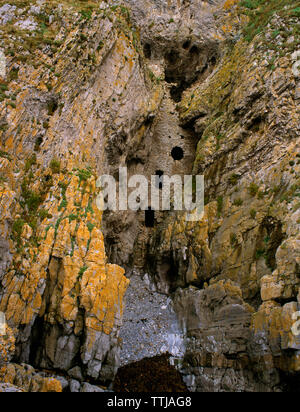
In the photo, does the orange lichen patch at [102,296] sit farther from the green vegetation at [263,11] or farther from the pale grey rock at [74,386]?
the green vegetation at [263,11]

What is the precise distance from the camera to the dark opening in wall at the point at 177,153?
25453 mm

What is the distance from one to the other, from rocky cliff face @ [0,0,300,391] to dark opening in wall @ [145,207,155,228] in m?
0.54

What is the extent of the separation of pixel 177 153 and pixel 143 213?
5.32 meters

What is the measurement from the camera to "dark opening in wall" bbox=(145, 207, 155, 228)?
956 inches

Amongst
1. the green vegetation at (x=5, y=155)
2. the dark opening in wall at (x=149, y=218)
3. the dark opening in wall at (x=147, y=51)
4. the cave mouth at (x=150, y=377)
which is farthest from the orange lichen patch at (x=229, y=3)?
the cave mouth at (x=150, y=377)

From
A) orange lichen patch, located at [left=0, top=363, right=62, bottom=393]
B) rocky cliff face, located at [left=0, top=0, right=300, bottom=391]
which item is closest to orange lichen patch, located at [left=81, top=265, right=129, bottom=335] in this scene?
rocky cliff face, located at [left=0, top=0, right=300, bottom=391]

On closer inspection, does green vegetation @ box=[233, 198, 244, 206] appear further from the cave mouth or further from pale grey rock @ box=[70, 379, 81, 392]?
pale grey rock @ box=[70, 379, 81, 392]

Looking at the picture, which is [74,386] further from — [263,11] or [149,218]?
[263,11]

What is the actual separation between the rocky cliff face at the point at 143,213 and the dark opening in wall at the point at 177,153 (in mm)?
263
